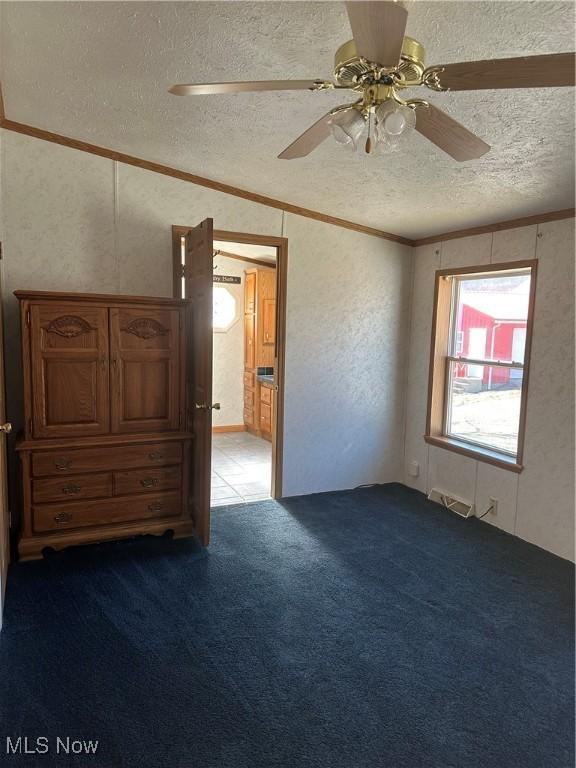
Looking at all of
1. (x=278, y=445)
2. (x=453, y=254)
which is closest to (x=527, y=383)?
(x=453, y=254)

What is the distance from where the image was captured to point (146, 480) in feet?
Result: 11.0

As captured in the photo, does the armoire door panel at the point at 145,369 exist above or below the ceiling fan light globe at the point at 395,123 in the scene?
below

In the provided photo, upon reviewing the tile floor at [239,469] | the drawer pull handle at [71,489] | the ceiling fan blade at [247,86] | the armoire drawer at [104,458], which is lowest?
the tile floor at [239,469]

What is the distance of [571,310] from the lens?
3225 millimetres

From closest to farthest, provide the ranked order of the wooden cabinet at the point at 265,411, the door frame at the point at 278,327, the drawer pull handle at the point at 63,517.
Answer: the drawer pull handle at the point at 63,517
the door frame at the point at 278,327
the wooden cabinet at the point at 265,411

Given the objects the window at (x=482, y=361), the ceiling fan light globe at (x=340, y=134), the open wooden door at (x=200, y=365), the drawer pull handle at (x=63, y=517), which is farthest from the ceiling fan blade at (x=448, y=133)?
the drawer pull handle at (x=63, y=517)

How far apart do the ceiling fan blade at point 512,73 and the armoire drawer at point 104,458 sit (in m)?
2.60

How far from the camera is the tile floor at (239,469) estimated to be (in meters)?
4.40

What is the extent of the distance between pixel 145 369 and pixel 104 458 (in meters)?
0.61

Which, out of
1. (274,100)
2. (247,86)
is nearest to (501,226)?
(274,100)

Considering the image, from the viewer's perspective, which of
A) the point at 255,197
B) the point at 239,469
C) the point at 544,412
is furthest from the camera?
the point at 239,469

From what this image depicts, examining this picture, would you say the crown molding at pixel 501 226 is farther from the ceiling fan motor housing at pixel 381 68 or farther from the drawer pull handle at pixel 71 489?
the drawer pull handle at pixel 71 489

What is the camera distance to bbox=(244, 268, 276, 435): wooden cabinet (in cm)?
656

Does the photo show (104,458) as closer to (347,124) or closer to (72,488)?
(72,488)
